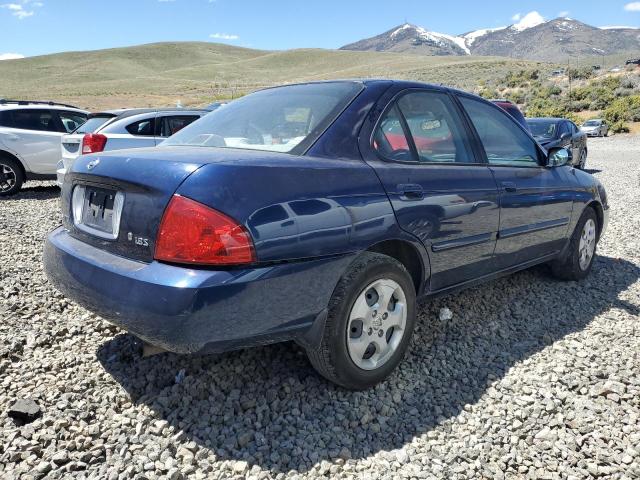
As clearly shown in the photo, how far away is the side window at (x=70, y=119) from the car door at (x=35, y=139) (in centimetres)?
19

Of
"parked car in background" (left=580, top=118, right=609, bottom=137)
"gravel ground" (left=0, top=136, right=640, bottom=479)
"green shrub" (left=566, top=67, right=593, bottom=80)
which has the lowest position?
"gravel ground" (left=0, top=136, right=640, bottom=479)

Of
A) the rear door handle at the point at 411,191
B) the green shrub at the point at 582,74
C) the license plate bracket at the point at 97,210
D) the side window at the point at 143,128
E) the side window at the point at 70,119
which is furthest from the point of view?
the green shrub at the point at 582,74

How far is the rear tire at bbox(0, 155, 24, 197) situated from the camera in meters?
9.05

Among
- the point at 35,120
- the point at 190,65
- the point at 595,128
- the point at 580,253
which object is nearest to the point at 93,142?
the point at 35,120

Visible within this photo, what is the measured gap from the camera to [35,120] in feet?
31.2

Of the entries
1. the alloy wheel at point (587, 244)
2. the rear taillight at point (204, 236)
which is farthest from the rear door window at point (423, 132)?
the alloy wheel at point (587, 244)

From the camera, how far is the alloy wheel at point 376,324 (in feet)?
8.71

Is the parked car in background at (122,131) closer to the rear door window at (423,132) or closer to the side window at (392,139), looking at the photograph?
the rear door window at (423,132)

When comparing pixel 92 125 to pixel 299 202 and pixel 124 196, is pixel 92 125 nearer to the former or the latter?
pixel 124 196

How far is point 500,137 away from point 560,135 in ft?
32.8

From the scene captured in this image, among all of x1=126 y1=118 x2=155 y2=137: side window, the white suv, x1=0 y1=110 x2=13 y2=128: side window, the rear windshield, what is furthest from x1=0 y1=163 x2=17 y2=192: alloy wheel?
x1=126 y1=118 x2=155 y2=137: side window

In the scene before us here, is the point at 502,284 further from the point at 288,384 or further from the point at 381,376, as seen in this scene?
the point at 288,384

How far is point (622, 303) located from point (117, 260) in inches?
153

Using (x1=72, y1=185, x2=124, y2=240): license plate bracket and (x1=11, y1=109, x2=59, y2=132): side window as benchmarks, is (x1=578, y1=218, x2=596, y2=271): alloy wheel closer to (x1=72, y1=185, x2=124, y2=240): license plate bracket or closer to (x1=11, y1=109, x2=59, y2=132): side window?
(x1=72, y1=185, x2=124, y2=240): license plate bracket
